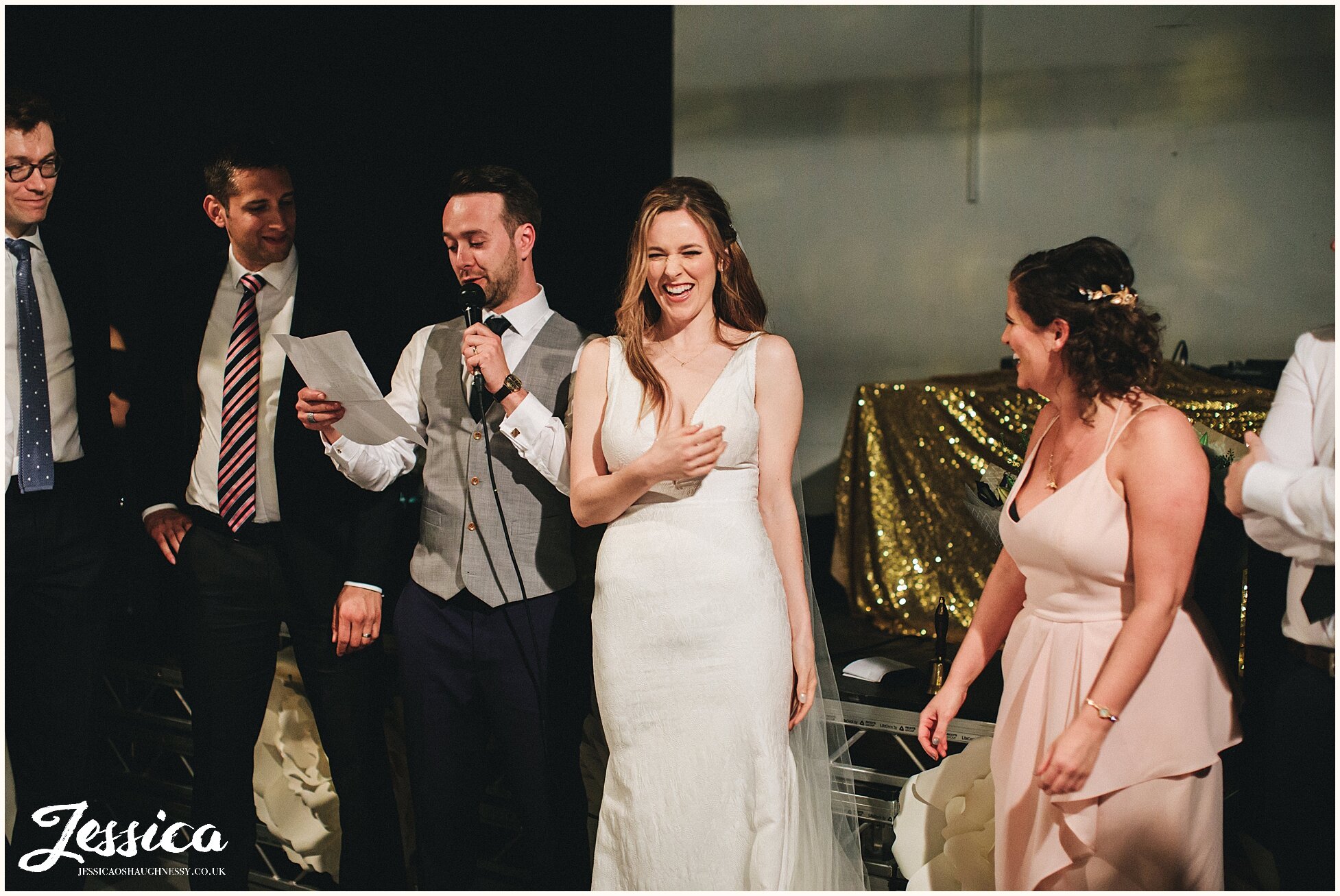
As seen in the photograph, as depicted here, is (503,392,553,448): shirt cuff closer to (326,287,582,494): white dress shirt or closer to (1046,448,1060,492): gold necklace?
(326,287,582,494): white dress shirt

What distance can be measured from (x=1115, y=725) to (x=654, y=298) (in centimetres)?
129

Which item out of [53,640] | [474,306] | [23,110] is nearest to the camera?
[474,306]

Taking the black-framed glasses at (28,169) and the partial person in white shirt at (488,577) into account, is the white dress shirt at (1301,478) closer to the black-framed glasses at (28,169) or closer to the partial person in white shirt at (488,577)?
the partial person in white shirt at (488,577)

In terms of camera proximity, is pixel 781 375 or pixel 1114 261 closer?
pixel 1114 261

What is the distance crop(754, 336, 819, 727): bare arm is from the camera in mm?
2365

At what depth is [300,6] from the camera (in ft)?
12.6

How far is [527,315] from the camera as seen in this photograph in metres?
2.69

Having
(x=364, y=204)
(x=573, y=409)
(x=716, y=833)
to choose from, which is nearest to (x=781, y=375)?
(x=573, y=409)

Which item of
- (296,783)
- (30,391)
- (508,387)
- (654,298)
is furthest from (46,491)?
(654,298)

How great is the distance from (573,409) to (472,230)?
0.55 m

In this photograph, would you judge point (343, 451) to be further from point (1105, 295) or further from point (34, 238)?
point (1105, 295)

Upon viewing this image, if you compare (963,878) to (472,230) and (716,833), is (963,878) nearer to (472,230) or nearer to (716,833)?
(716,833)

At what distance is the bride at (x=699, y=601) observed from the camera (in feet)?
7.68

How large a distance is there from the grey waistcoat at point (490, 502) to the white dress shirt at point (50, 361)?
998 millimetres
